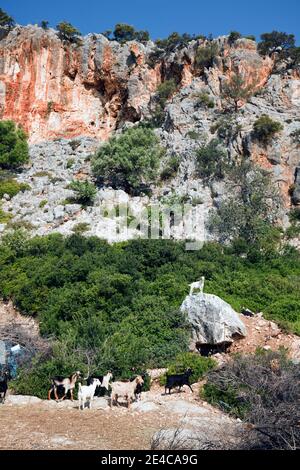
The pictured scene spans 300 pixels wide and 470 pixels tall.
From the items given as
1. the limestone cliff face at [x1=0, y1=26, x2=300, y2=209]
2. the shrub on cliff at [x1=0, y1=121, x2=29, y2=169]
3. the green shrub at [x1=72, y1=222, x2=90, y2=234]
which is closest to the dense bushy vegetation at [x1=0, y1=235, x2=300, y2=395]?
the green shrub at [x1=72, y1=222, x2=90, y2=234]

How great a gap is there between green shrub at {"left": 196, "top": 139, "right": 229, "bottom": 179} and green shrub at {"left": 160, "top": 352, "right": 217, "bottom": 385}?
19.2m

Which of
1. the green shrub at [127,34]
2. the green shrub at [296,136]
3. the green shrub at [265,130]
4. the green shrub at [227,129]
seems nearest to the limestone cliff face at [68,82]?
the green shrub at [127,34]

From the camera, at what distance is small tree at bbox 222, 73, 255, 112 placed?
1453 inches

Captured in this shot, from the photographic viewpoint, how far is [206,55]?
39688 mm

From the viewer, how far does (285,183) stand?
97.3 feet

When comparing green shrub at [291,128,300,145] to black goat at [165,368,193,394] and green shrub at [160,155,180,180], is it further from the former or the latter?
black goat at [165,368,193,394]

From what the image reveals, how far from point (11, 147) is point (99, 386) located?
3071 centimetres

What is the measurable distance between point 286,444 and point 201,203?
856 inches

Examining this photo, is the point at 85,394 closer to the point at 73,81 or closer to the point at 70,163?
the point at 70,163

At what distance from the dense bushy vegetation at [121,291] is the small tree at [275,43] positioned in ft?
78.0

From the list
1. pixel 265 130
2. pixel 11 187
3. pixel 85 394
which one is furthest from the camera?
pixel 11 187

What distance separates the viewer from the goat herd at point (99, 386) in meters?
10.3

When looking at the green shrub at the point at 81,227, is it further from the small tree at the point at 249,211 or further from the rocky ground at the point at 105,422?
the rocky ground at the point at 105,422

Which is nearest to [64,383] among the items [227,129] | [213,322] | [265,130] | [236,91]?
[213,322]
